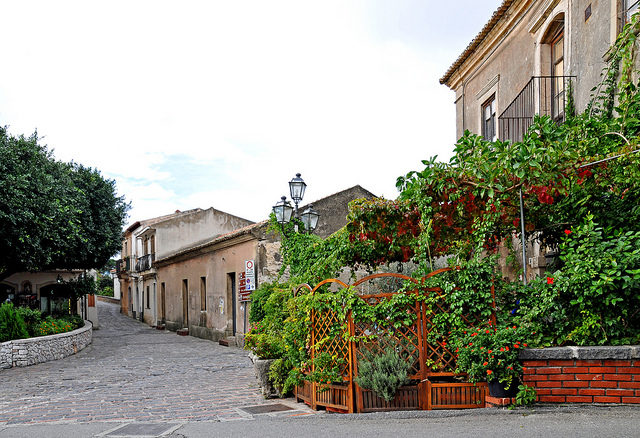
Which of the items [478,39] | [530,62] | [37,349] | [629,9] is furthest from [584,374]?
[37,349]

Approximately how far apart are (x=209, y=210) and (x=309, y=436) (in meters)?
27.4

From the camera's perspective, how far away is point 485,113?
47.6ft

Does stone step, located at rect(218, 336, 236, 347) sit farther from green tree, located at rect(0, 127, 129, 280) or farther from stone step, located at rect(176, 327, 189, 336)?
stone step, located at rect(176, 327, 189, 336)

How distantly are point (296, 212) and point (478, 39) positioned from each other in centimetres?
648

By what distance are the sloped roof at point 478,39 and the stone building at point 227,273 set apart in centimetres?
525

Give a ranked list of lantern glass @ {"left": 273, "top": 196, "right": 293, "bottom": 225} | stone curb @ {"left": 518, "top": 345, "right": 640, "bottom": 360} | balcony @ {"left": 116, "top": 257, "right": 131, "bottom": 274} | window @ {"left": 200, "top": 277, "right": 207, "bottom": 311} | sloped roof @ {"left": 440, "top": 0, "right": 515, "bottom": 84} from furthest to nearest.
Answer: balcony @ {"left": 116, "top": 257, "right": 131, "bottom": 274}
window @ {"left": 200, "top": 277, "right": 207, "bottom": 311}
sloped roof @ {"left": 440, "top": 0, "right": 515, "bottom": 84}
lantern glass @ {"left": 273, "top": 196, "right": 293, "bottom": 225}
stone curb @ {"left": 518, "top": 345, "right": 640, "bottom": 360}

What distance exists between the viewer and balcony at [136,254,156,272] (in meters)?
33.3

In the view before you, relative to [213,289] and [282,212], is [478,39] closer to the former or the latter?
[282,212]

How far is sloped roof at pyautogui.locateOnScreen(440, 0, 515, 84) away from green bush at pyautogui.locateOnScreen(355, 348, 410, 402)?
9038mm

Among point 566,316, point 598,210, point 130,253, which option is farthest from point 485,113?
point 130,253

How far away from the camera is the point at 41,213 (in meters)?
16.8

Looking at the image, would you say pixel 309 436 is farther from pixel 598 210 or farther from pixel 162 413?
pixel 598 210

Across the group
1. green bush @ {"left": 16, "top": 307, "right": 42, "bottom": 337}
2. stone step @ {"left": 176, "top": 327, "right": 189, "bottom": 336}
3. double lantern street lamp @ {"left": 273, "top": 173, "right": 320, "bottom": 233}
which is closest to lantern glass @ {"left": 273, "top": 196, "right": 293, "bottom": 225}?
double lantern street lamp @ {"left": 273, "top": 173, "right": 320, "bottom": 233}

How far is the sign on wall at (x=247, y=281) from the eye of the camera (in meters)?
17.4
